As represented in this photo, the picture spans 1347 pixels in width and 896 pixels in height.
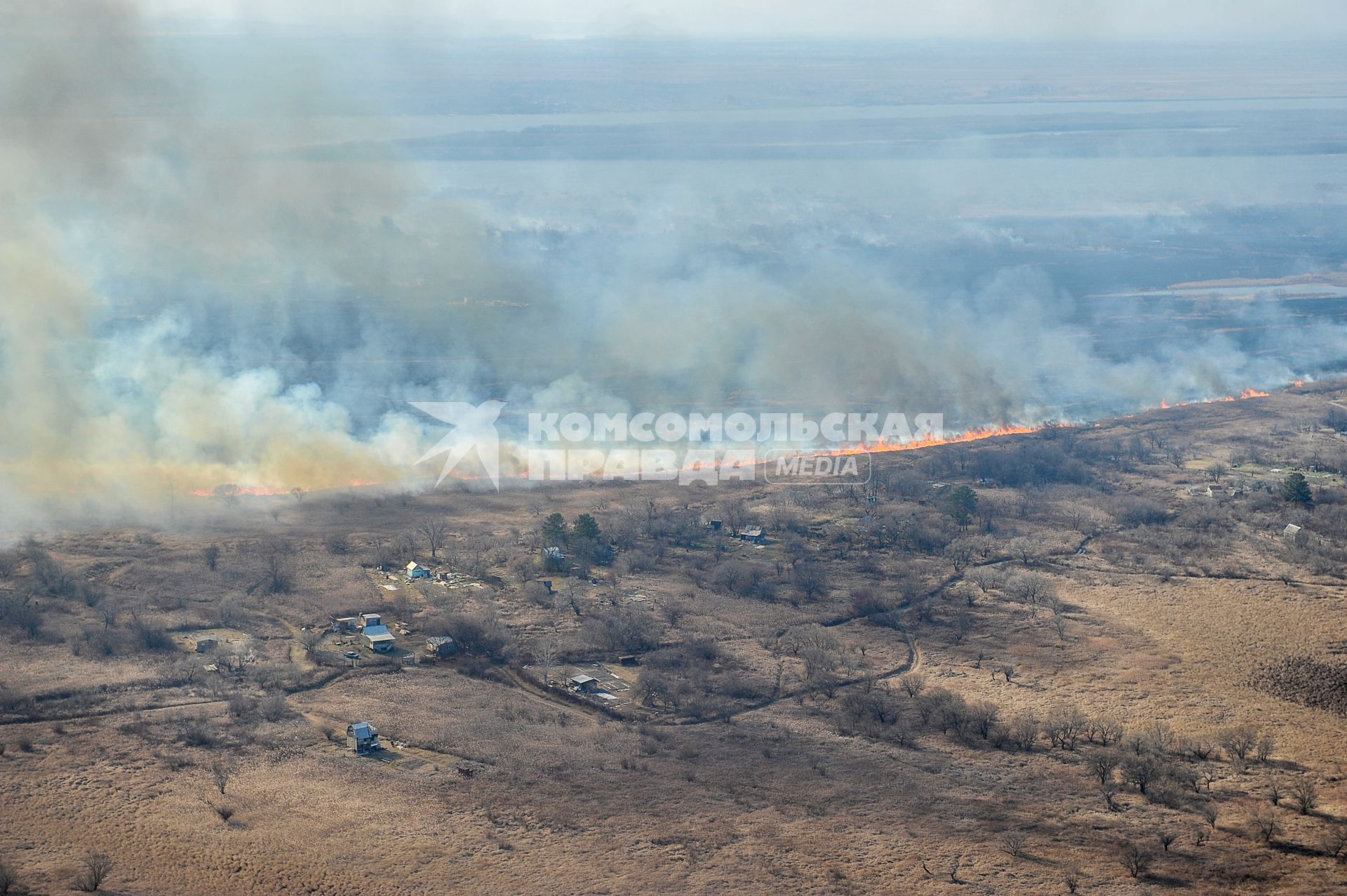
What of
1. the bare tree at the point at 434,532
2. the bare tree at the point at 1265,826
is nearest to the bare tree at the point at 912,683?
the bare tree at the point at 1265,826

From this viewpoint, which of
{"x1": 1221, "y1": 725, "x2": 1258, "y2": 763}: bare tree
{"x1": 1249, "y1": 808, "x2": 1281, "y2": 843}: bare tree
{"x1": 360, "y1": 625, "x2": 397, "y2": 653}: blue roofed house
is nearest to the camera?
{"x1": 1249, "y1": 808, "x2": 1281, "y2": 843}: bare tree

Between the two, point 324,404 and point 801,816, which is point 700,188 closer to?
point 324,404

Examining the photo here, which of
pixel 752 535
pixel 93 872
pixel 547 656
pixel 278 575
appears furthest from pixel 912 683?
pixel 278 575

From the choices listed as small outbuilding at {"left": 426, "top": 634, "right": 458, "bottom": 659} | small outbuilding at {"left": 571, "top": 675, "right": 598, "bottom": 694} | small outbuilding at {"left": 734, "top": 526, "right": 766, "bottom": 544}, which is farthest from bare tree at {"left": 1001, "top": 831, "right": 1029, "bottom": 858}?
small outbuilding at {"left": 734, "top": 526, "right": 766, "bottom": 544}

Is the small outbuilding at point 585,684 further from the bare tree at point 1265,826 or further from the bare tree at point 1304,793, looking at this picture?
the bare tree at point 1304,793

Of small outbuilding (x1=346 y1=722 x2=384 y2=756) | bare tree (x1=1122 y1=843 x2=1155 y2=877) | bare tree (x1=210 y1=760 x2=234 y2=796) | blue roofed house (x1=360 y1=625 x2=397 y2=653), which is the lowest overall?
bare tree (x1=1122 y1=843 x2=1155 y2=877)

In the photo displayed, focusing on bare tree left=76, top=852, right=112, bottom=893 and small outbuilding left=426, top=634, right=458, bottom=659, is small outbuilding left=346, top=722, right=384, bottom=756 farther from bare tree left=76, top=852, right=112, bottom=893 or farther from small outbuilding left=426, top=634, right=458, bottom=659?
bare tree left=76, top=852, right=112, bottom=893
